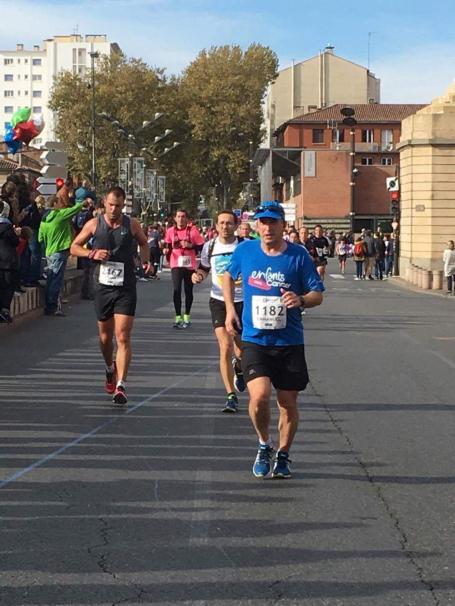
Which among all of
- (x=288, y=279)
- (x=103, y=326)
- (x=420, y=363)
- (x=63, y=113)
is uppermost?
(x=63, y=113)

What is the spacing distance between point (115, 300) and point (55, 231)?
9215mm

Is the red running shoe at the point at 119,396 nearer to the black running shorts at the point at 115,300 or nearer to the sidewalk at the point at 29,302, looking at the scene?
the black running shorts at the point at 115,300

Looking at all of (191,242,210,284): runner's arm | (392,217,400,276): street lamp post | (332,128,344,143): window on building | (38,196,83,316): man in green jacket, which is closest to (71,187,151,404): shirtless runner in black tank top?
(191,242,210,284): runner's arm

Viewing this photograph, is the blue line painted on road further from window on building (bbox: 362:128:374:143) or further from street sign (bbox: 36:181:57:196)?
window on building (bbox: 362:128:374:143)

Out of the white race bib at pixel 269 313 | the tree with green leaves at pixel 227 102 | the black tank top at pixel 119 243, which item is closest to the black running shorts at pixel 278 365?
the white race bib at pixel 269 313

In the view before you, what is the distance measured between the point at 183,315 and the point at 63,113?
216 ft

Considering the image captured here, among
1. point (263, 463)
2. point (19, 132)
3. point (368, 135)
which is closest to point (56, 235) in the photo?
point (19, 132)

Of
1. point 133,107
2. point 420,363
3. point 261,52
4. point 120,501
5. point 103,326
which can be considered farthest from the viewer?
point 261,52

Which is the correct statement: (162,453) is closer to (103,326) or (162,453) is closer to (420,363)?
(103,326)

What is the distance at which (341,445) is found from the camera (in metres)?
8.66

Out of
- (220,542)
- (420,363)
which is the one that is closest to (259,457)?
(220,542)

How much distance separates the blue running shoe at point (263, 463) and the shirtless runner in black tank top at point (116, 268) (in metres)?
3.16

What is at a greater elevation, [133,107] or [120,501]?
[133,107]

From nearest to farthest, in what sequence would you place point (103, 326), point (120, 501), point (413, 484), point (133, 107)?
point (120, 501), point (413, 484), point (103, 326), point (133, 107)
